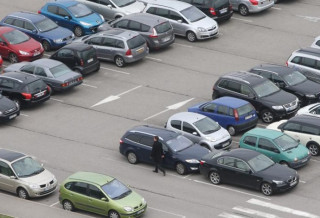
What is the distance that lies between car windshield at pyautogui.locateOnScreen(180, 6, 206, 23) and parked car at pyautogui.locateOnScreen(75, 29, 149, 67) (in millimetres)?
4056

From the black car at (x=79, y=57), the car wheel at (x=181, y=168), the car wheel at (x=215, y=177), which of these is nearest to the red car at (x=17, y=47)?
the black car at (x=79, y=57)

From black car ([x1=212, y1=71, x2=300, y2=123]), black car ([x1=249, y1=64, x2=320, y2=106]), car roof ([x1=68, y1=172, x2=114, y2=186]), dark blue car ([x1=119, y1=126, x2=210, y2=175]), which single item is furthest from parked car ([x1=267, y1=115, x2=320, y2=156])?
car roof ([x1=68, y1=172, x2=114, y2=186])

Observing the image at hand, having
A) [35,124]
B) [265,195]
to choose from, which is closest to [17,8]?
[35,124]

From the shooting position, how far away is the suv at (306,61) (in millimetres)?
49062

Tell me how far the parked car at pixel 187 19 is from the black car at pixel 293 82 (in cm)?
716

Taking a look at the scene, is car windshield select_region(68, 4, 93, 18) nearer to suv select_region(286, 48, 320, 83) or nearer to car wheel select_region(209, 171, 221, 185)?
suv select_region(286, 48, 320, 83)

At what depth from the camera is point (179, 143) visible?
41344 millimetres

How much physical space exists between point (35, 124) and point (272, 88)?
33.9 ft

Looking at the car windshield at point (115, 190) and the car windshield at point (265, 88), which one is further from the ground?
the car windshield at point (115, 190)

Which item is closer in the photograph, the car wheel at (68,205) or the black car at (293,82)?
the car wheel at (68,205)

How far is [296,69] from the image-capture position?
49.3 m

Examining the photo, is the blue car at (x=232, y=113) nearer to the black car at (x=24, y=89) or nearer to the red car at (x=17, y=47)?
the black car at (x=24, y=89)

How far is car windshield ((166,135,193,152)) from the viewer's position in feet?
135

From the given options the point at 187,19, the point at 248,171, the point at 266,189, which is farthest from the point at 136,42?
the point at 266,189
